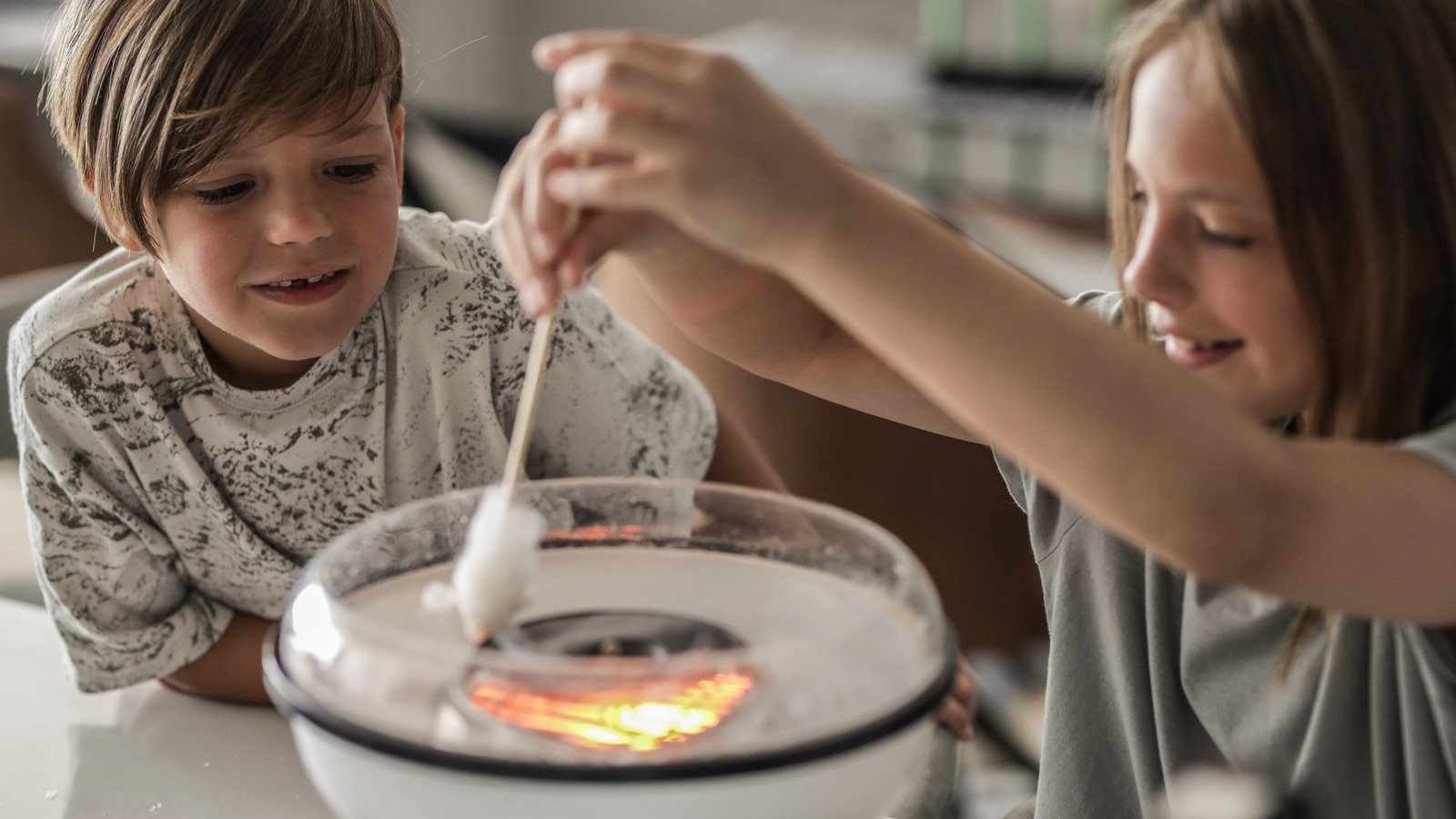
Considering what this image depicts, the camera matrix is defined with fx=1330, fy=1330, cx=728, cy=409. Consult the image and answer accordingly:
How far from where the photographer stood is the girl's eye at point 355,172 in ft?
2.96

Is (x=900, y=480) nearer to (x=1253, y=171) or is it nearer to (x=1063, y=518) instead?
(x=1063, y=518)

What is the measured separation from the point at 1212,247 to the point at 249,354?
692 mm

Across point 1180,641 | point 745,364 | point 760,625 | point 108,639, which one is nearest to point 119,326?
point 108,639

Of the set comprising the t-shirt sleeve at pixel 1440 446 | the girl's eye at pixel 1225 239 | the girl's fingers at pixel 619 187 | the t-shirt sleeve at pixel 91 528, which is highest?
the girl's fingers at pixel 619 187

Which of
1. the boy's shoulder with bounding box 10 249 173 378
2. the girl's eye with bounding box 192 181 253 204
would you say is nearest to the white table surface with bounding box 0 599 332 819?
the boy's shoulder with bounding box 10 249 173 378

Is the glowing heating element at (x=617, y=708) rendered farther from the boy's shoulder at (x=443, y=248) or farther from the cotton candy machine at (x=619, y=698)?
the boy's shoulder at (x=443, y=248)

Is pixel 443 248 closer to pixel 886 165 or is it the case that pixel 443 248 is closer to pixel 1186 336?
pixel 1186 336

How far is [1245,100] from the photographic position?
592mm

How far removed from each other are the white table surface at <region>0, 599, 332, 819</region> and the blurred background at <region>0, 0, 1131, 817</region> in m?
0.46

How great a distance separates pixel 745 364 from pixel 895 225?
32cm

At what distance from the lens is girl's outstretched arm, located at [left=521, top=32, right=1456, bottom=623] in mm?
474

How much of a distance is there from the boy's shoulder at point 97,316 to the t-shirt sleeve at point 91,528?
0.06 ft

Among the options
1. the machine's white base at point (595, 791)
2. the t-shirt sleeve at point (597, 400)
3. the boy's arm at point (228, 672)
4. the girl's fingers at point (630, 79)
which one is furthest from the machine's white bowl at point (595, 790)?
the t-shirt sleeve at point (597, 400)

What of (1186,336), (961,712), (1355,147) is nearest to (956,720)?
(961,712)
